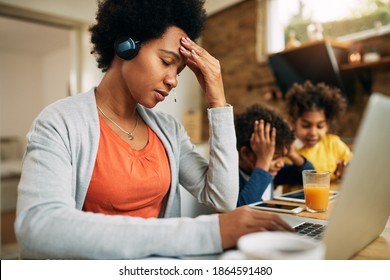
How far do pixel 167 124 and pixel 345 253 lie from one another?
544mm

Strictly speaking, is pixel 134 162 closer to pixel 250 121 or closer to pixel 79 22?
pixel 250 121

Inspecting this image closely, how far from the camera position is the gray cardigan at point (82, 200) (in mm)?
475

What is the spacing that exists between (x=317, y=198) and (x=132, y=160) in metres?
0.44

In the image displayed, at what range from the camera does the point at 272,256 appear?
36cm

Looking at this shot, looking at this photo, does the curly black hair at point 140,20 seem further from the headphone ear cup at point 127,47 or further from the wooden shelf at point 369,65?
the wooden shelf at point 369,65

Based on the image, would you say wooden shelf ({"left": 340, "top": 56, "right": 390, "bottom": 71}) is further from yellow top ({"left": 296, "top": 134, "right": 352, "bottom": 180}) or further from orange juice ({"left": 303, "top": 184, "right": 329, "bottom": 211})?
orange juice ({"left": 303, "top": 184, "right": 329, "bottom": 211})

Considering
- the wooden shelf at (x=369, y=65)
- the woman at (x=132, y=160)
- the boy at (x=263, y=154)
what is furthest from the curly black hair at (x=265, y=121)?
the wooden shelf at (x=369, y=65)

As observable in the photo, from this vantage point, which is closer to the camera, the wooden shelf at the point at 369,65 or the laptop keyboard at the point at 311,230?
the laptop keyboard at the point at 311,230

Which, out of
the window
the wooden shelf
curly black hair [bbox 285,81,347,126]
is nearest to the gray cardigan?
curly black hair [bbox 285,81,347,126]

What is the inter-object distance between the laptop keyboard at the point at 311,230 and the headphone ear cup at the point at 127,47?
49 cm

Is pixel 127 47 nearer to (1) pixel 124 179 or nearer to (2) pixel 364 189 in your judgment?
(1) pixel 124 179

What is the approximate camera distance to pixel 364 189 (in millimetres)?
459

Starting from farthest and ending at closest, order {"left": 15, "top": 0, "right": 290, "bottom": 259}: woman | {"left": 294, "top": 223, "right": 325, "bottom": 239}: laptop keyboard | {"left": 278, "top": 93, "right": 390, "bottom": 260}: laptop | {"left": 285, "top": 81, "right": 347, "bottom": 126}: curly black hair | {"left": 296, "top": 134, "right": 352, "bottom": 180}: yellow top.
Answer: {"left": 285, "top": 81, "right": 347, "bottom": 126}: curly black hair < {"left": 296, "top": 134, "right": 352, "bottom": 180}: yellow top < {"left": 294, "top": 223, "right": 325, "bottom": 239}: laptop keyboard < {"left": 15, "top": 0, "right": 290, "bottom": 259}: woman < {"left": 278, "top": 93, "right": 390, "bottom": 260}: laptop

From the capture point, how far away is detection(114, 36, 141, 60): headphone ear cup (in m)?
0.75
